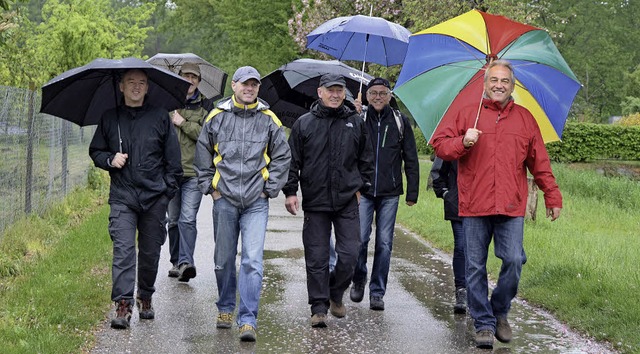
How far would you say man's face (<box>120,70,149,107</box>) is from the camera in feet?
23.9

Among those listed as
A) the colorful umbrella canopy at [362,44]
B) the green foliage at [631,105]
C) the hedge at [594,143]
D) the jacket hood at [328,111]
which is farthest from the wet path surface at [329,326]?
the green foliage at [631,105]

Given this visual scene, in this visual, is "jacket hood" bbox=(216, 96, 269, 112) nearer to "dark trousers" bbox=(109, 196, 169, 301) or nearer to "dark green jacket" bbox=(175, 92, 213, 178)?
"dark trousers" bbox=(109, 196, 169, 301)

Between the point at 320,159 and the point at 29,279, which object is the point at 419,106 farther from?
the point at 29,279

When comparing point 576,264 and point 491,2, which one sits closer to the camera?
point 576,264

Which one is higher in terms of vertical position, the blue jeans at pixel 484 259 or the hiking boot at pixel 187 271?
the blue jeans at pixel 484 259

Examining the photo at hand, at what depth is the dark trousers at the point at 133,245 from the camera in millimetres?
7168

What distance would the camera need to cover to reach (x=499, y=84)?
6.70 meters

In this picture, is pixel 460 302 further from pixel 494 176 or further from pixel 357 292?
pixel 494 176

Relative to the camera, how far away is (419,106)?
715 centimetres

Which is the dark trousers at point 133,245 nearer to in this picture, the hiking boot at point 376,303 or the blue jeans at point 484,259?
the hiking boot at point 376,303

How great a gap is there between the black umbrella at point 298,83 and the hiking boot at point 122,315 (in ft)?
9.32

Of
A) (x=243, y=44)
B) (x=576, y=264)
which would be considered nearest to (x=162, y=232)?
(x=576, y=264)

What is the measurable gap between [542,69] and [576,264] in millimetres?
3287

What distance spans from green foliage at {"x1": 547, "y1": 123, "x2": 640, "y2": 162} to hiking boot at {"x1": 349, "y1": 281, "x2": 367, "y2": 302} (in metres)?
20.7
